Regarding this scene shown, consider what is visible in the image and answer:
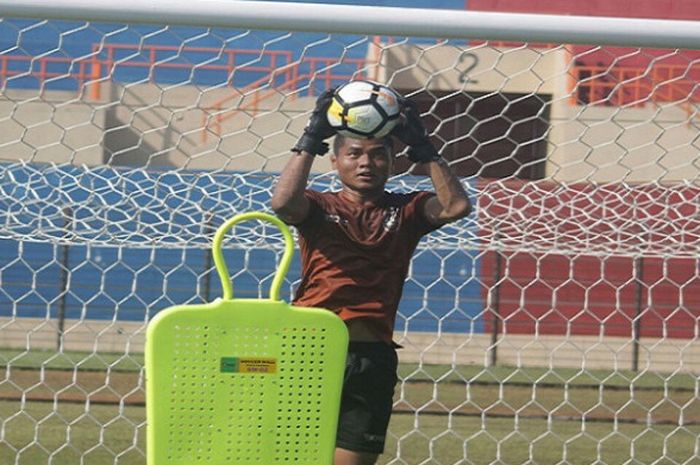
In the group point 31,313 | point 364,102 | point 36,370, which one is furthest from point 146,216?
point 31,313

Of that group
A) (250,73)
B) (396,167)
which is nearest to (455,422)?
(396,167)

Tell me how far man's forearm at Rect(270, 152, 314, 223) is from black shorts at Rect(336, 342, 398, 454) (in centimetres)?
38

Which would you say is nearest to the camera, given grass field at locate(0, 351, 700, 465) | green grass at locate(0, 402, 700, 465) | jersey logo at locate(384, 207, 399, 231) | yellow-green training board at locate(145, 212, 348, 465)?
yellow-green training board at locate(145, 212, 348, 465)

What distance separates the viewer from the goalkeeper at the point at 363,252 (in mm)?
3314

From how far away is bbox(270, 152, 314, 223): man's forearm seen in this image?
3.22 m

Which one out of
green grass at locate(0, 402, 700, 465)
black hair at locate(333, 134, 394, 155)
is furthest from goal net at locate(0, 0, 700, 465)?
black hair at locate(333, 134, 394, 155)

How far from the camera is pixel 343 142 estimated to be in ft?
11.0

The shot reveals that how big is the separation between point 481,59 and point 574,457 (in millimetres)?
2076

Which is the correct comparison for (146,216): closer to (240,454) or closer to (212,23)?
(212,23)

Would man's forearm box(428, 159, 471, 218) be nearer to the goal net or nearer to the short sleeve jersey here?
the short sleeve jersey

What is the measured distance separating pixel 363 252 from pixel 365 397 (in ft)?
1.22

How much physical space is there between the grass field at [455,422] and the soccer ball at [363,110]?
93.7 inches

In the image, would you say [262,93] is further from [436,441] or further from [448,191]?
[448,191]

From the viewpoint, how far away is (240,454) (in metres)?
2.57
